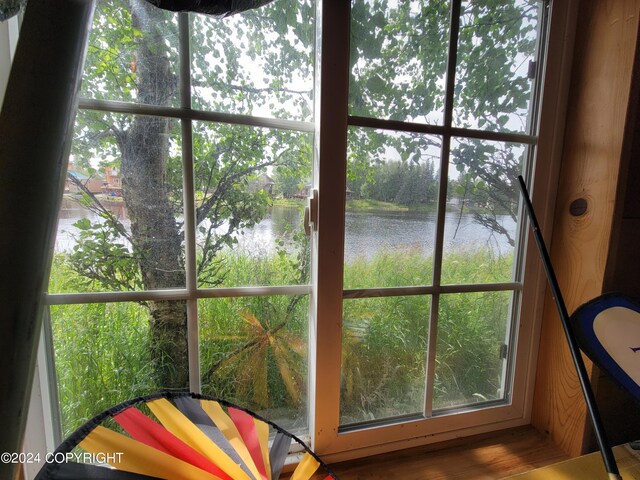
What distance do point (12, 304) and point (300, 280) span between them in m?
0.50

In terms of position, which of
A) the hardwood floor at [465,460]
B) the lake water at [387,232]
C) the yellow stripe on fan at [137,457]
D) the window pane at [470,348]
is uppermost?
the lake water at [387,232]

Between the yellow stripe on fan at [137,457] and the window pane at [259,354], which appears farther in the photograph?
the window pane at [259,354]

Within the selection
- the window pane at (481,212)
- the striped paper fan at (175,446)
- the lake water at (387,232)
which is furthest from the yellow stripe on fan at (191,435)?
the window pane at (481,212)

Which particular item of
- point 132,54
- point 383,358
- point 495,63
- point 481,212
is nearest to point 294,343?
point 383,358

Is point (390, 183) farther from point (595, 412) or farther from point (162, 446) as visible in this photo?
point (162, 446)

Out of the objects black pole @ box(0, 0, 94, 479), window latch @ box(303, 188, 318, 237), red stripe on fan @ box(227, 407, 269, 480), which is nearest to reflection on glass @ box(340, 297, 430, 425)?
window latch @ box(303, 188, 318, 237)

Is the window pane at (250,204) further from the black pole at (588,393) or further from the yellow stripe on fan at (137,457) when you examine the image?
the black pole at (588,393)

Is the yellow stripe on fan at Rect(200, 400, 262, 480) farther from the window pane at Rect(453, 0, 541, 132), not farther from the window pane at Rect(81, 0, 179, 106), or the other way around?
the window pane at Rect(453, 0, 541, 132)

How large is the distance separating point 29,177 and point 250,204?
0.40 m

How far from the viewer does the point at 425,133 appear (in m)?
0.71

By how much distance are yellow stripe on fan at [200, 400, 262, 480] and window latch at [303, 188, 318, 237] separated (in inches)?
15.7

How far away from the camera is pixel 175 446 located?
38 centimetres

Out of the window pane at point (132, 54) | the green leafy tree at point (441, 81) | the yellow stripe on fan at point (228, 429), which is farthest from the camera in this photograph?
the green leafy tree at point (441, 81)

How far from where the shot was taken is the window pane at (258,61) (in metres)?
0.62
